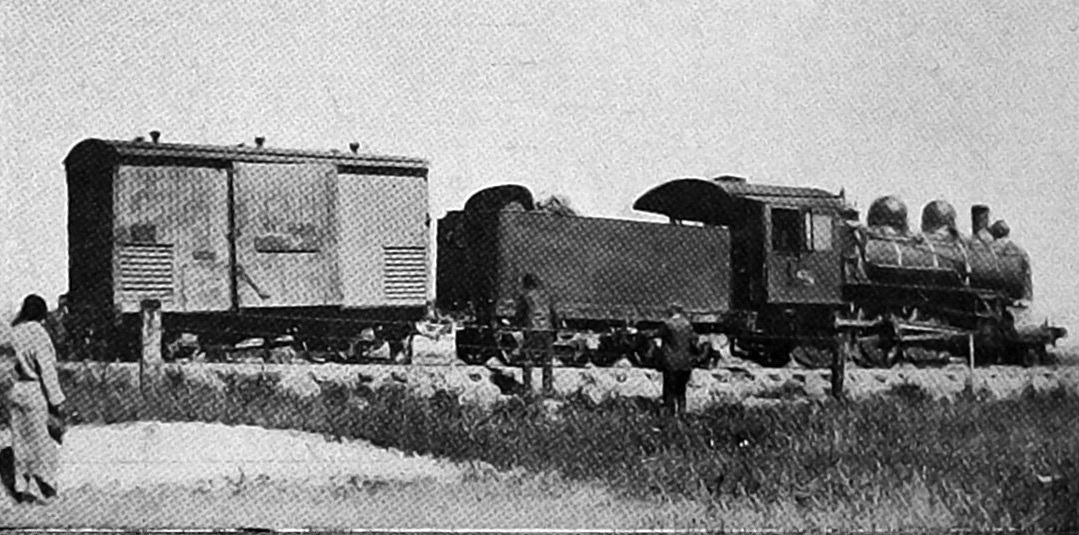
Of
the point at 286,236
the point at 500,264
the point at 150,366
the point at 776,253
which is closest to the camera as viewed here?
the point at 150,366

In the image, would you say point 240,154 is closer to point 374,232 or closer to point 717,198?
point 374,232

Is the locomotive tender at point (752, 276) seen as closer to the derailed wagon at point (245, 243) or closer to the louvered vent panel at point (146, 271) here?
the derailed wagon at point (245, 243)

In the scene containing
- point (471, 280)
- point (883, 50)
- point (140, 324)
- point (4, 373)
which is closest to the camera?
point (4, 373)

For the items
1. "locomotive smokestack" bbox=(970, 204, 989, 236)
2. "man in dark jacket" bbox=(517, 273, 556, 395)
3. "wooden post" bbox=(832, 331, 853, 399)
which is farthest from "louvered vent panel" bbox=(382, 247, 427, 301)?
"locomotive smokestack" bbox=(970, 204, 989, 236)

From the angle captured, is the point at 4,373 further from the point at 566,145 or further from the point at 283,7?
the point at 566,145

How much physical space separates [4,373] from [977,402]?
499 centimetres

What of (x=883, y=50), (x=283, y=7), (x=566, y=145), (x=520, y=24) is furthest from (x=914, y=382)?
(x=283, y=7)

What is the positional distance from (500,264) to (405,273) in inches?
54.5

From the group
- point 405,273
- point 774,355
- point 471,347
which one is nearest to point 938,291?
point 774,355

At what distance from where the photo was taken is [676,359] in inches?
284

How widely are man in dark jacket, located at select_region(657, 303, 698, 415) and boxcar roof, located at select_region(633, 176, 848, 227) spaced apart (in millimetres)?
656

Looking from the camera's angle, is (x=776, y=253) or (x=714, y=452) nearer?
(x=714, y=452)

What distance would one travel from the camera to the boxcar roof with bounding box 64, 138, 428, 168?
671cm

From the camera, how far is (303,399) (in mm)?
6777
